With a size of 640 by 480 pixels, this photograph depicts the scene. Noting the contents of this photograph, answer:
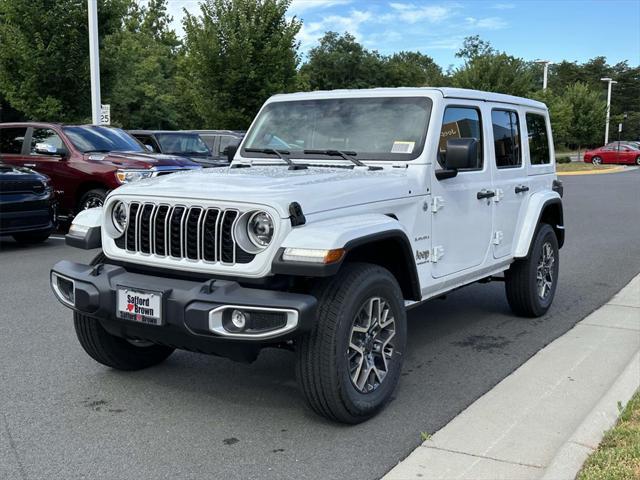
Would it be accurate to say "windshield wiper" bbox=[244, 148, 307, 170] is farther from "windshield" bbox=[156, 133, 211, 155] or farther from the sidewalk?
"windshield" bbox=[156, 133, 211, 155]

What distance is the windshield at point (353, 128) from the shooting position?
4.86 meters

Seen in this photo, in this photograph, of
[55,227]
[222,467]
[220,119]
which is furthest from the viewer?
[220,119]

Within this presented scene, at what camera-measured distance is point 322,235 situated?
357 centimetres

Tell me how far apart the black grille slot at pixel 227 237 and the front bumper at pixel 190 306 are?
5.8 inches

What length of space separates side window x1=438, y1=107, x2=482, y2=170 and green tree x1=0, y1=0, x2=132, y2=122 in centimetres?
1580

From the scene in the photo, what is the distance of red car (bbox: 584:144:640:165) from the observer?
45.3 meters

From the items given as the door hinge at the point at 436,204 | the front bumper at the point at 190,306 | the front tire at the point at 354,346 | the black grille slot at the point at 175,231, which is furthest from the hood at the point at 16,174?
the front tire at the point at 354,346

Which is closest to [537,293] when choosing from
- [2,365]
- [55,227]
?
[2,365]

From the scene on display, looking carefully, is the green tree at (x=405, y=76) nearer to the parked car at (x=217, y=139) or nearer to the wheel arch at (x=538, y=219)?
the parked car at (x=217, y=139)

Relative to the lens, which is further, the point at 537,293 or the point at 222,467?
the point at 537,293

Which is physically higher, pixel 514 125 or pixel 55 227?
pixel 514 125

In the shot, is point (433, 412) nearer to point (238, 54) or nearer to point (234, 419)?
point (234, 419)

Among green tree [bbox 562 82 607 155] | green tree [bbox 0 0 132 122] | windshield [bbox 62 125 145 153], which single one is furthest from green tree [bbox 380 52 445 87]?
windshield [bbox 62 125 145 153]

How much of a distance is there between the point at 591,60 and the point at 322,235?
100 meters
